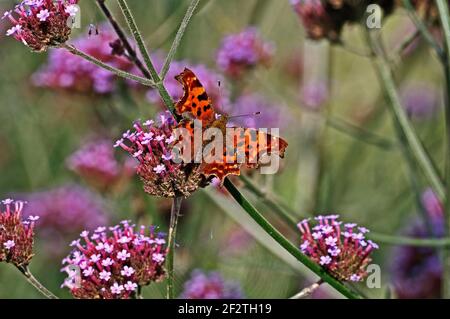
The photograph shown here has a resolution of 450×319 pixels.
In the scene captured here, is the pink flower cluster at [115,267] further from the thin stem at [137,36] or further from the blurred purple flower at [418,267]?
the blurred purple flower at [418,267]

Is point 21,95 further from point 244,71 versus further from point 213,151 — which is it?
point 213,151

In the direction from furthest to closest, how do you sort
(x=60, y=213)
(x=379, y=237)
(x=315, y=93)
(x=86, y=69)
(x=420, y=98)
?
(x=420, y=98)
(x=315, y=93)
(x=60, y=213)
(x=86, y=69)
(x=379, y=237)

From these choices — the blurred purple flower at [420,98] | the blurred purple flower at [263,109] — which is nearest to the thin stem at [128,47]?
the blurred purple flower at [263,109]

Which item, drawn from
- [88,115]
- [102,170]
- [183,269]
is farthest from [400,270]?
[88,115]

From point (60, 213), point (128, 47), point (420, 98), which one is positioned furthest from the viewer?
point (420, 98)

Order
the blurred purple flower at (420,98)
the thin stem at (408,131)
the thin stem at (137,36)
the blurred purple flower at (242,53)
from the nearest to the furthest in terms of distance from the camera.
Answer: the thin stem at (137,36)
the thin stem at (408,131)
the blurred purple flower at (242,53)
the blurred purple flower at (420,98)

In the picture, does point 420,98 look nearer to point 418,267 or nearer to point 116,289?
point 418,267

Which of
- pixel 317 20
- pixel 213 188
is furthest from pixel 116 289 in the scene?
pixel 317 20
